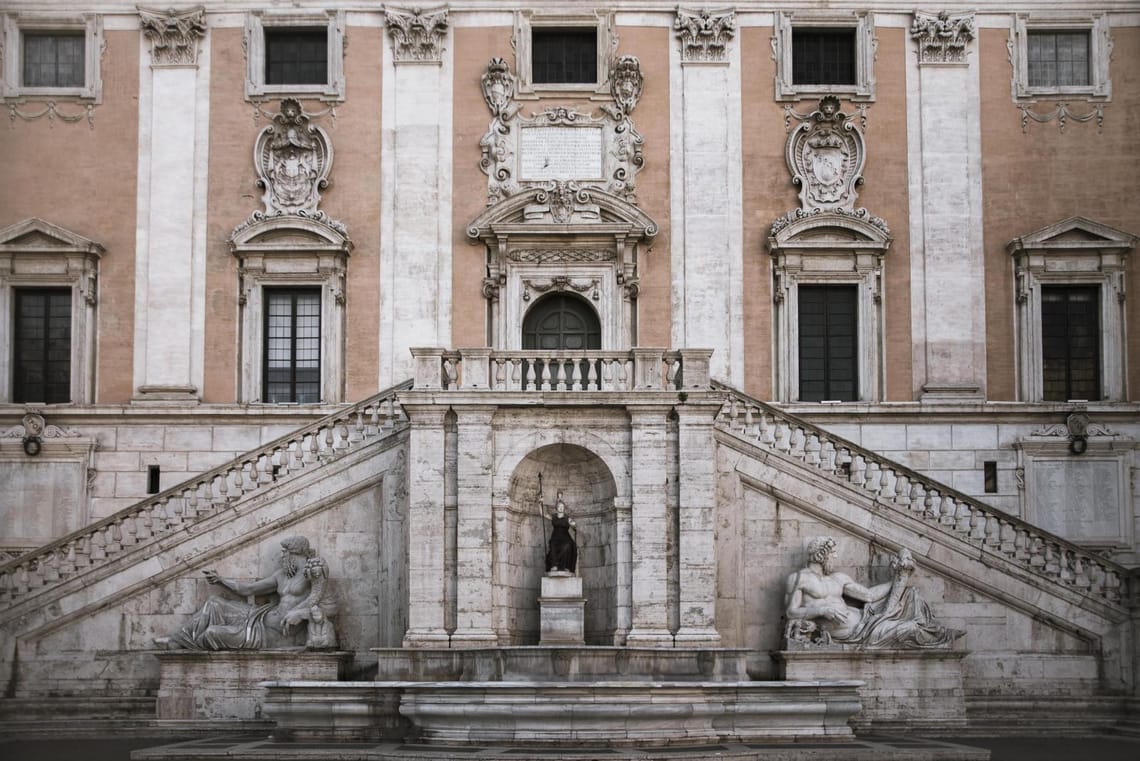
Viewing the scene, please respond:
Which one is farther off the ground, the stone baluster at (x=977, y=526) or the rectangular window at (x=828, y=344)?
the rectangular window at (x=828, y=344)

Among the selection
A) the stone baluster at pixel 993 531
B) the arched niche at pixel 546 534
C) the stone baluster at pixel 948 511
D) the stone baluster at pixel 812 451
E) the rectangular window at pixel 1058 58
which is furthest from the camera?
the rectangular window at pixel 1058 58

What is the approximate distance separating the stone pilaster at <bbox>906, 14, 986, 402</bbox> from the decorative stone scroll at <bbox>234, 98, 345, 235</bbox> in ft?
36.1

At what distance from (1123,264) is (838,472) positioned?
868 cm

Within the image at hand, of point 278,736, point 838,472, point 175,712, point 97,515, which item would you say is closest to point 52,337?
point 97,515

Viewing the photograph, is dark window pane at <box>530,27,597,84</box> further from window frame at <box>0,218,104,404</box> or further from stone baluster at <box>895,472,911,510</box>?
stone baluster at <box>895,472,911,510</box>

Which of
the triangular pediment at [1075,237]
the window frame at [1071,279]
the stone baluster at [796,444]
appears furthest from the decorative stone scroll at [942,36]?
the stone baluster at [796,444]

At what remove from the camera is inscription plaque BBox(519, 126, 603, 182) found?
1261 inches

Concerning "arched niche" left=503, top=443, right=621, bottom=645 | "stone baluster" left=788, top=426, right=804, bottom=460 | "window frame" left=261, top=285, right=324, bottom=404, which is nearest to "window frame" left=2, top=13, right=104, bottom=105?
"window frame" left=261, top=285, right=324, bottom=404

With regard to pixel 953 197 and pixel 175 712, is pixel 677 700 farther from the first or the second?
pixel 953 197

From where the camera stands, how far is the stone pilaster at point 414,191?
3158cm

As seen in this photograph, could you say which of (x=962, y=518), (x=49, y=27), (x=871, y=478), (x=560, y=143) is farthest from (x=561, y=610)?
(x=49, y=27)

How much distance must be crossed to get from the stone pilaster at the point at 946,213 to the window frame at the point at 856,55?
32.4 inches

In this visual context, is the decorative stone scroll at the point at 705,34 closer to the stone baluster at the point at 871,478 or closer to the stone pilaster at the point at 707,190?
the stone pilaster at the point at 707,190

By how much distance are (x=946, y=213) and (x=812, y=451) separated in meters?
7.42
